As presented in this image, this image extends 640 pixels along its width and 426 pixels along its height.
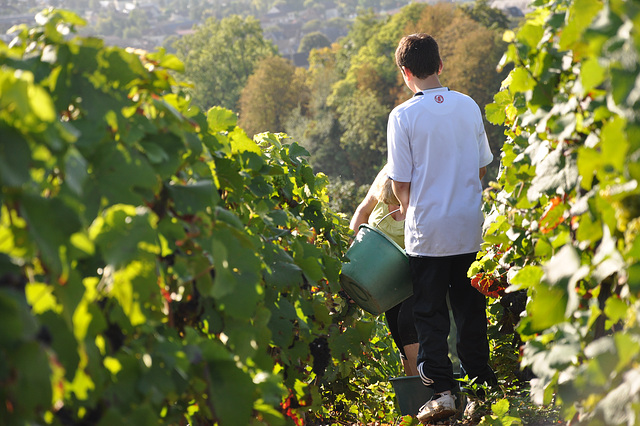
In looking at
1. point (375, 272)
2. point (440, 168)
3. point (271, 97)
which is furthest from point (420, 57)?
point (271, 97)

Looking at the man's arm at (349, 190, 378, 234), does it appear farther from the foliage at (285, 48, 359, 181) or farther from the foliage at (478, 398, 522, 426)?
the foliage at (285, 48, 359, 181)

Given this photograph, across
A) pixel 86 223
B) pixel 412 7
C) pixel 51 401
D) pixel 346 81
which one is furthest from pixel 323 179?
pixel 412 7

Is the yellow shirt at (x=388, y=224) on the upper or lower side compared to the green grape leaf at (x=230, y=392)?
lower

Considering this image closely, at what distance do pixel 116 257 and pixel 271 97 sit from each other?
47.0 metres

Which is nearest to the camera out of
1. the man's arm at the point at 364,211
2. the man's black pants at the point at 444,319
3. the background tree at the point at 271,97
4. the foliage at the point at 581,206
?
the foliage at the point at 581,206

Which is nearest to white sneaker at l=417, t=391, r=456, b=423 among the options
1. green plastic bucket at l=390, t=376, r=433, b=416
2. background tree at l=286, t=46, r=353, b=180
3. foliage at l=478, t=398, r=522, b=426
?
green plastic bucket at l=390, t=376, r=433, b=416

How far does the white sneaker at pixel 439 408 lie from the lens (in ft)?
10.5

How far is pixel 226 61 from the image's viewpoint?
58094 mm

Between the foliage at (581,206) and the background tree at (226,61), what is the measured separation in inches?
2141

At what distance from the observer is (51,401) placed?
3.40 ft

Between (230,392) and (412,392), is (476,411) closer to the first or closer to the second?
(412,392)

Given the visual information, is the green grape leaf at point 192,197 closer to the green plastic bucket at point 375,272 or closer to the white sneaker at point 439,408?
the green plastic bucket at point 375,272

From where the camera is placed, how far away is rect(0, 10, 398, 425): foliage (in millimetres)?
1052

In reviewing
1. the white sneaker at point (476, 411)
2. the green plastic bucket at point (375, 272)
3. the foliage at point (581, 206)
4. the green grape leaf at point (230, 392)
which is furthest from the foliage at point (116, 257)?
the white sneaker at point (476, 411)
